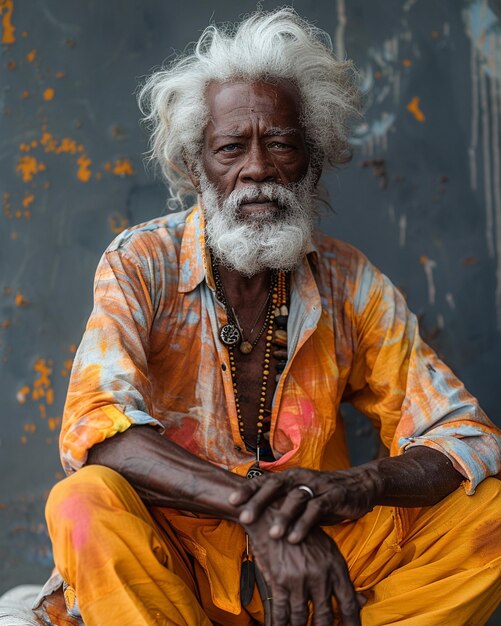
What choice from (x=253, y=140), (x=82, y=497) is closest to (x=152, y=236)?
(x=253, y=140)

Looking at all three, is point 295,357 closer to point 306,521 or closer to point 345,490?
point 345,490

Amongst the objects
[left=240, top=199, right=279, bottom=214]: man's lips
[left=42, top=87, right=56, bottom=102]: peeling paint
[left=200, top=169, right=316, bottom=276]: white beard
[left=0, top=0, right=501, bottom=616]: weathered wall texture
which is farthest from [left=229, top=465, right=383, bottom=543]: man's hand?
[left=42, top=87, right=56, bottom=102]: peeling paint

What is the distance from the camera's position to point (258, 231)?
293cm

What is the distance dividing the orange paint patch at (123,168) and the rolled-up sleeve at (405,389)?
1162 mm

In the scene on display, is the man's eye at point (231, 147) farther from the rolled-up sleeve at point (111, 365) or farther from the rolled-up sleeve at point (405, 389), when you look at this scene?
the rolled-up sleeve at point (405, 389)

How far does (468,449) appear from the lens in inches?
108

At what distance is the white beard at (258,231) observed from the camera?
2912 millimetres

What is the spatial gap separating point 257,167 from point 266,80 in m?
0.33

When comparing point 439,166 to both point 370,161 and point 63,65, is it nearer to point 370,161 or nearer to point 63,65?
point 370,161

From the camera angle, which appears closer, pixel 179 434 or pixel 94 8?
pixel 179 434

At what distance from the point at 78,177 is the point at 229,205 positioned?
105 centimetres

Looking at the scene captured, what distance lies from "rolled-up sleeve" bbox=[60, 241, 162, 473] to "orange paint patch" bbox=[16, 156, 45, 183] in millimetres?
1006

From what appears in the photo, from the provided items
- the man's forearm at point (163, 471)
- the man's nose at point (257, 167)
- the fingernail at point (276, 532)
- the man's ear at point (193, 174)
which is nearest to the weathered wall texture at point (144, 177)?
the man's ear at point (193, 174)

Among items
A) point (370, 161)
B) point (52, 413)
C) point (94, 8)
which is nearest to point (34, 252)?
point (52, 413)
